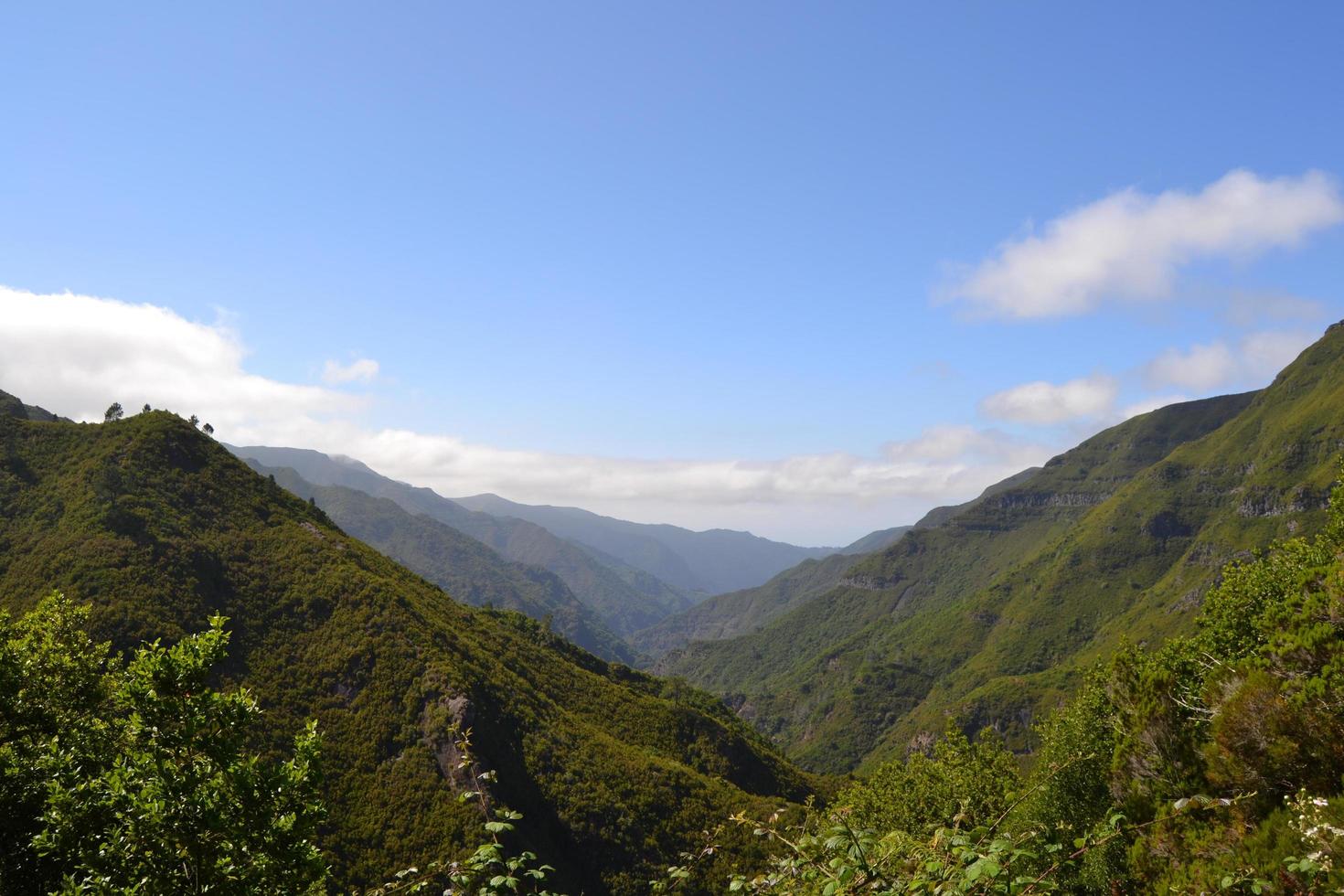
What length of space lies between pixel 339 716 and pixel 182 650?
66.7 m

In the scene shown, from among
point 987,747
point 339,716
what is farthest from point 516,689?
point 987,747

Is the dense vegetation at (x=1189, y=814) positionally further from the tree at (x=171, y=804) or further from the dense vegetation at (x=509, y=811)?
the tree at (x=171, y=804)

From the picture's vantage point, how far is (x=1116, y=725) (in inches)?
730

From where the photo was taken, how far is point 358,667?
74938mm

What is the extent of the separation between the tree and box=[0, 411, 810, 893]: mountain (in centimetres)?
3792

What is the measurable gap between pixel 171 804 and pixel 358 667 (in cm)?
7302

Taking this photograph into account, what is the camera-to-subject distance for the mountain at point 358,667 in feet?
206

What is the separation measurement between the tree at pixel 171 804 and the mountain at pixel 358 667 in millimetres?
37923

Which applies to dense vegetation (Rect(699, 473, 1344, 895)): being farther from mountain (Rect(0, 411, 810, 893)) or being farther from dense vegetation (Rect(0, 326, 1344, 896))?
mountain (Rect(0, 411, 810, 893))

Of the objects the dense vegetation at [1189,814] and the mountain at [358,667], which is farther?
the mountain at [358,667]

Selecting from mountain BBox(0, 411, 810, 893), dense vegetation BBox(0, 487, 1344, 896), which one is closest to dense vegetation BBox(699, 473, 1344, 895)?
dense vegetation BBox(0, 487, 1344, 896)

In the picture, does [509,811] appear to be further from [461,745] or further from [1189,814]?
[1189,814]

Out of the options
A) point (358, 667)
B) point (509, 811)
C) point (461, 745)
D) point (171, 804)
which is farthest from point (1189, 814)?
point (358, 667)

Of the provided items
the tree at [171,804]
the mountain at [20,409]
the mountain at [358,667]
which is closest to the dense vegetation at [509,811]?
the tree at [171,804]
